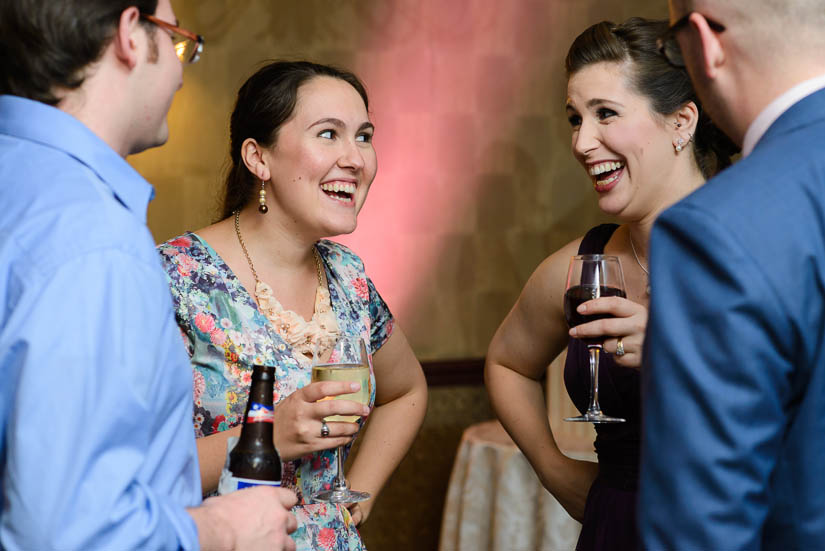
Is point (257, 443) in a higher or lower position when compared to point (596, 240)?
lower

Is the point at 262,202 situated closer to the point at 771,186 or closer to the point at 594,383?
the point at 594,383

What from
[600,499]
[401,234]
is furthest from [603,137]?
[401,234]

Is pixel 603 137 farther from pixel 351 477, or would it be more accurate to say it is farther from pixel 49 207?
pixel 49 207

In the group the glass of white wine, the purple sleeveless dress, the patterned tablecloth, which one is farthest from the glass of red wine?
the patterned tablecloth

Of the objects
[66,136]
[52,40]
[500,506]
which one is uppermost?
[52,40]

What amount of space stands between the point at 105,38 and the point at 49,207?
258mm

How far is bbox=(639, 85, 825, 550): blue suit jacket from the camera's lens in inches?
37.6

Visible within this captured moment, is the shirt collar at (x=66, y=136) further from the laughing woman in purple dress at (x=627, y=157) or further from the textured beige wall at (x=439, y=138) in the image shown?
the textured beige wall at (x=439, y=138)

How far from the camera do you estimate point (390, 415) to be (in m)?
2.42

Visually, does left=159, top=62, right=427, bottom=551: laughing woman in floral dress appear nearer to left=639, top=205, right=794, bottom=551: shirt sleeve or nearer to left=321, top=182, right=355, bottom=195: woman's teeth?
left=321, top=182, right=355, bottom=195: woman's teeth

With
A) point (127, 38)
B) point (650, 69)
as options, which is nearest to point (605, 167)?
point (650, 69)

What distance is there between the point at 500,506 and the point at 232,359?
1.60 m

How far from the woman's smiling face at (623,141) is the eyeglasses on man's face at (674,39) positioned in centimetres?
67

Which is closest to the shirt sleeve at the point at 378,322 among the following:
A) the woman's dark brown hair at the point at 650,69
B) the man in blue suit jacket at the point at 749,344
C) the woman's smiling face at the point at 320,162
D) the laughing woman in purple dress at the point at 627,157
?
the woman's smiling face at the point at 320,162
